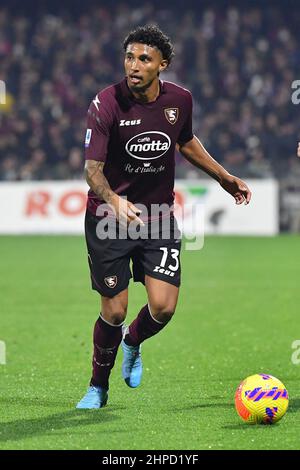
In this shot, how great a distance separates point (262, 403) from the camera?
6023mm

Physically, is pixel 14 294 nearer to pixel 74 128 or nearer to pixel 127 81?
pixel 127 81

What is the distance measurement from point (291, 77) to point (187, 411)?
20.8 metres

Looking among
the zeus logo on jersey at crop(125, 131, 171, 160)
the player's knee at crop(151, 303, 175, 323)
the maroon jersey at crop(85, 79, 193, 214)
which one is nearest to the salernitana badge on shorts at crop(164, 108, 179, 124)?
the maroon jersey at crop(85, 79, 193, 214)

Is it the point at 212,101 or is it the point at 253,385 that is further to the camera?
the point at 212,101

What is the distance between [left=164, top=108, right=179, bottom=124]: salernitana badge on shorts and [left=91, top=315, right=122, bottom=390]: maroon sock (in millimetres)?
1321

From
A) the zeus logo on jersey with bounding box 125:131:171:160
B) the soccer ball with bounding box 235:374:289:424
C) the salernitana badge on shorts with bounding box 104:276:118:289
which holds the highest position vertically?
the zeus logo on jersey with bounding box 125:131:171:160

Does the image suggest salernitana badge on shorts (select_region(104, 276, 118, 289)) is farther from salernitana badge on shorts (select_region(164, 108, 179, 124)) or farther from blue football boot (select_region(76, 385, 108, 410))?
salernitana badge on shorts (select_region(164, 108, 179, 124))

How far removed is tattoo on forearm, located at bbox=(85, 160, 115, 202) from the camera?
6.30 m

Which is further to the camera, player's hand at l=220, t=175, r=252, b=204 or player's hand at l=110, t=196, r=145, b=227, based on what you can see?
player's hand at l=220, t=175, r=252, b=204

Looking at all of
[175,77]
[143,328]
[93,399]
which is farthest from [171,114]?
[175,77]

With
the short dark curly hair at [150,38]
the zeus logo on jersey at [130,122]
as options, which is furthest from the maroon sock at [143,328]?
the short dark curly hair at [150,38]

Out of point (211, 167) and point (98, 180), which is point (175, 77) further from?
point (98, 180)

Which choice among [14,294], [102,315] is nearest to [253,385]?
[102,315]

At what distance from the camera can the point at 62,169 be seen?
76.3 feet
